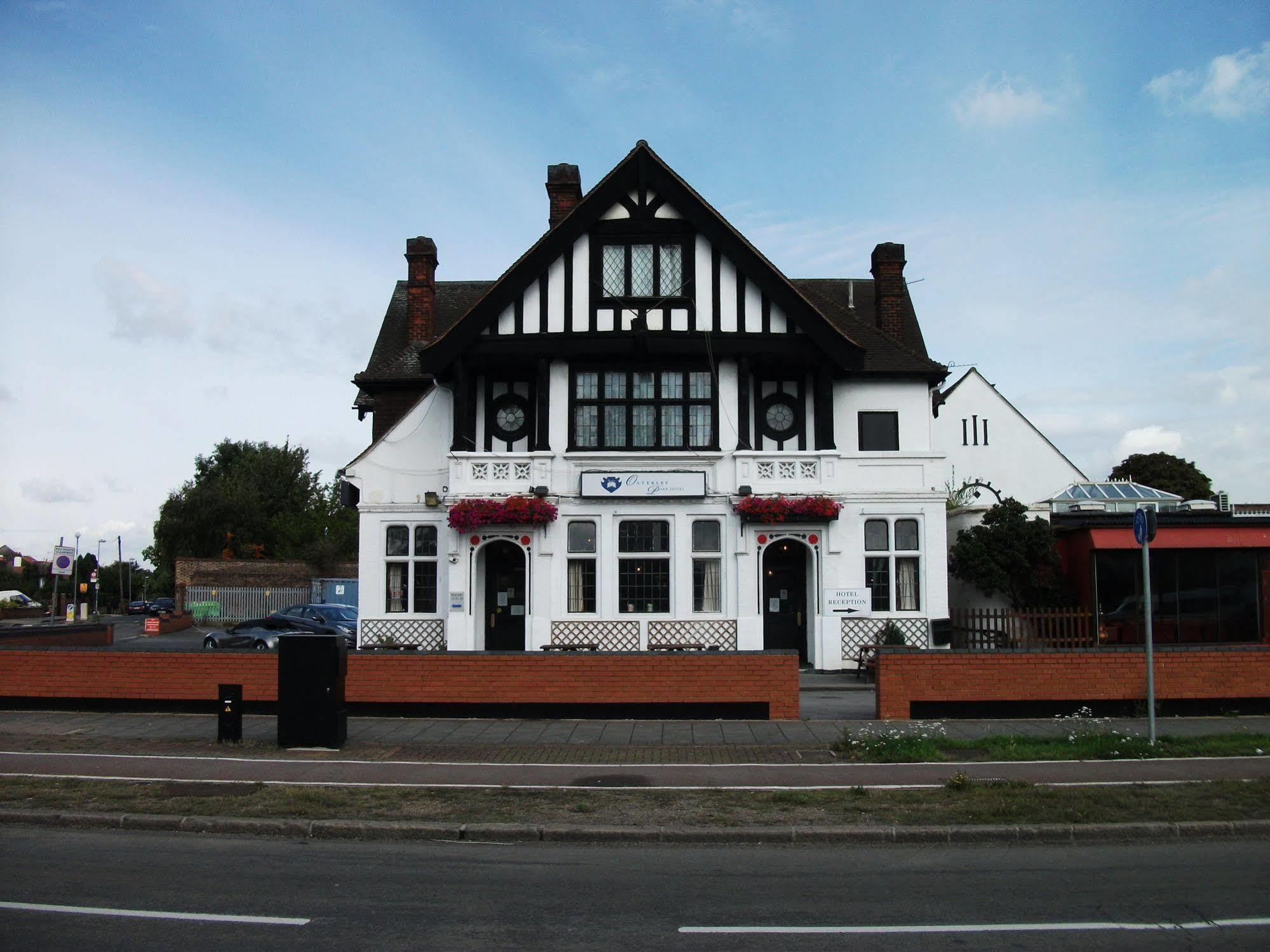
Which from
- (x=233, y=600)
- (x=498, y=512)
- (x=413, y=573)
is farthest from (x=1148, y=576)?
(x=233, y=600)

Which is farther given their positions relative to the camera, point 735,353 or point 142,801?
point 735,353

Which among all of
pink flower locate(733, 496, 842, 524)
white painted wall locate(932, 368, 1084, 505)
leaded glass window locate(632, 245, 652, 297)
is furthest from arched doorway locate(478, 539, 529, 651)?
white painted wall locate(932, 368, 1084, 505)

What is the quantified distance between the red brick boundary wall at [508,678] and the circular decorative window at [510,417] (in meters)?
9.96

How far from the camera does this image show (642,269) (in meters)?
24.4

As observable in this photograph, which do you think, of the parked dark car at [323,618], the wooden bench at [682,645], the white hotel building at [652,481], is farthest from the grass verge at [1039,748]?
the parked dark car at [323,618]

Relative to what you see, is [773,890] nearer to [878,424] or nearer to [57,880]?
[57,880]

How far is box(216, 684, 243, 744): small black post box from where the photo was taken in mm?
13758

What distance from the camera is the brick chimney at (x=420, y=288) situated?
95.5 feet

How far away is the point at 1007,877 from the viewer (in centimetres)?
807

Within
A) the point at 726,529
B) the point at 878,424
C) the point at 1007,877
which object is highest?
the point at 878,424

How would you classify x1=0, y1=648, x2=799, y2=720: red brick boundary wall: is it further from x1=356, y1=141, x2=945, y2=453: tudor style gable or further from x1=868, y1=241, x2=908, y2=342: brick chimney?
x1=868, y1=241, x2=908, y2=342: brick chimney

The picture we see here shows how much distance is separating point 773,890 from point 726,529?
16.3 metres

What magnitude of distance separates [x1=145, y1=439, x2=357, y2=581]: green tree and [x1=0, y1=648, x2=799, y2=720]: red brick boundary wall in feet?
133

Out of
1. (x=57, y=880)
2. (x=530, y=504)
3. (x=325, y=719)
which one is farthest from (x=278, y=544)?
(x=57, y=880)
